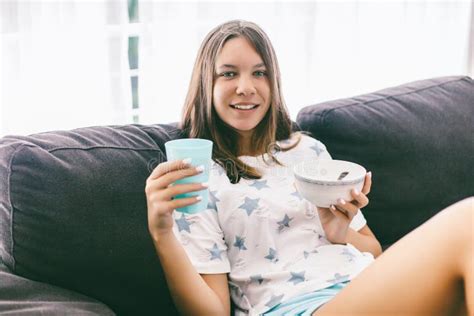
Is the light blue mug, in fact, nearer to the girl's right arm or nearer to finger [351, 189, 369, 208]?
the girl's right arm

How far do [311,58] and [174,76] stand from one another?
0.58 m

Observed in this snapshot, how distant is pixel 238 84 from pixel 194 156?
0.45 meters

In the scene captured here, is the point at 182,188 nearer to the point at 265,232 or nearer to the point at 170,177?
the point at 170,177

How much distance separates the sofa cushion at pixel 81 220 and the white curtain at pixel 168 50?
1.23 feet

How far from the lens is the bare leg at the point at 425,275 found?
3.55 feet

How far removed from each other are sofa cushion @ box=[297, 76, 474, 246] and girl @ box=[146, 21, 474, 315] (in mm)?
150

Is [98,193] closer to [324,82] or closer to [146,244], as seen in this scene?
[146,244]

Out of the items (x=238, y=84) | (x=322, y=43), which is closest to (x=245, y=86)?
(x=238, y=84)

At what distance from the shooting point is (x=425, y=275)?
110 cm

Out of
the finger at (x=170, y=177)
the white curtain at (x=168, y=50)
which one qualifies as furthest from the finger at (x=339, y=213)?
the white curtain at (x=168, y=50)

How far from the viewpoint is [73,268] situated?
49.0 inches

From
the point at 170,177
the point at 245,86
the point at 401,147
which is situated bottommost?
the point at 401,147

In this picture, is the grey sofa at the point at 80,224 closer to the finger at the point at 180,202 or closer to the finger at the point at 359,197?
the finger at the point at 180,202

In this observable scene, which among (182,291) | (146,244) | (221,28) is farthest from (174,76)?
(182,291)
